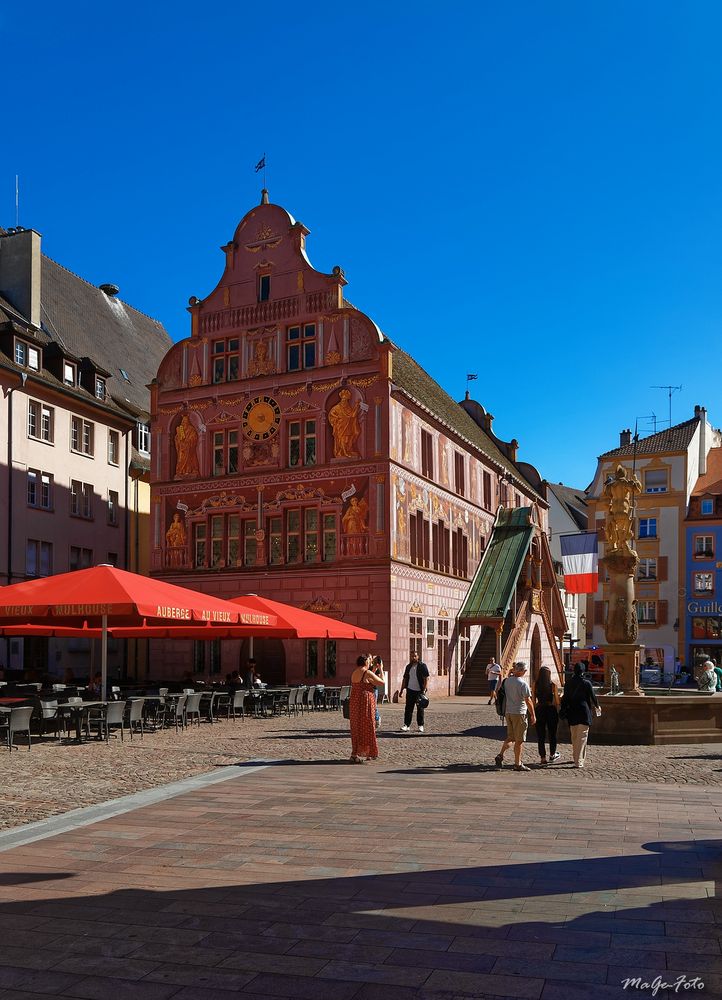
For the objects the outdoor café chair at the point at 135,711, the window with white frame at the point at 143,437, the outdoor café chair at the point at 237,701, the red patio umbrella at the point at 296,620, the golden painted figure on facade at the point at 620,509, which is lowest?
the outdoor café chair at the point at 237,701

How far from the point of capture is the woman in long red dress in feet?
55.0

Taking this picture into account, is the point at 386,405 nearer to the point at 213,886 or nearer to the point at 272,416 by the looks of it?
the point at 272,416

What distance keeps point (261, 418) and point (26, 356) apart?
29.2 ft

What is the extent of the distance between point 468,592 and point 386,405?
1281cm

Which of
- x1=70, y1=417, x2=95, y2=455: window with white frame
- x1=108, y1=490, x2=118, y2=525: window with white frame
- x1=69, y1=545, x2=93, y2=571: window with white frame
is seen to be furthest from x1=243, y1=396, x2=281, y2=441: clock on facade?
x1=69, y1=545, x2=93, y2=571: window with white frame

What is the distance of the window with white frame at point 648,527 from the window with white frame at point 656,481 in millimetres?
1776

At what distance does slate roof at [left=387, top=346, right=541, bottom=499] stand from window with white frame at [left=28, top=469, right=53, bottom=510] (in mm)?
13502

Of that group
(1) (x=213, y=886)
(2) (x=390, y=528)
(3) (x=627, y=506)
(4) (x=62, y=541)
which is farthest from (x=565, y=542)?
(1) (x=213, y=886)

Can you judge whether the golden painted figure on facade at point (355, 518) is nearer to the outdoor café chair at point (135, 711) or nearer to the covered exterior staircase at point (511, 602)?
the covered exterior staircase at point (511, 602)

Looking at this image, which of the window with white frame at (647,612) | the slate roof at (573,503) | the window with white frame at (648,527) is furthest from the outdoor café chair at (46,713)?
the slate roof at (573,503)

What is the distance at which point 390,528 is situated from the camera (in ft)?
122

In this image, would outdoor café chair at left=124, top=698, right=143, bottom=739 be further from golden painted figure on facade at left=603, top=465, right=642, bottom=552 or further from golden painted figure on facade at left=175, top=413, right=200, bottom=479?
golden painted figure on facade at left=175, top=413, right=200, bottom=479

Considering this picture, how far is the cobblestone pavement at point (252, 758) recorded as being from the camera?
13500 mm

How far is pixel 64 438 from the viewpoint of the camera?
39.9 metres
